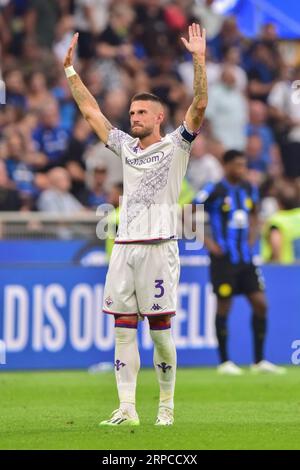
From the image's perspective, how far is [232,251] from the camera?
16.8m

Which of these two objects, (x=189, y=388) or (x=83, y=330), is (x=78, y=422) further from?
(x=83, y=330)

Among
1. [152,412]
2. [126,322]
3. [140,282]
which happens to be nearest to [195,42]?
[140,282]

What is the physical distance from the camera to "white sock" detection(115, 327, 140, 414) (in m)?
10.1

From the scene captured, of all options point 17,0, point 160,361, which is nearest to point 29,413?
point 160,361

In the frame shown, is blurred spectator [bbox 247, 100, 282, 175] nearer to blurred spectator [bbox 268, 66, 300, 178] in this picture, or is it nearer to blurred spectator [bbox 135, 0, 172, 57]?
blurred spectator [bbox 268, 66, 300, 178]

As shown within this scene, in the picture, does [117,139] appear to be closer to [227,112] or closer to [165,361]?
[165,361]

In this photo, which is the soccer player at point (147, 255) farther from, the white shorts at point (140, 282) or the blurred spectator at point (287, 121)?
the blurred spectator at point (287, 121)

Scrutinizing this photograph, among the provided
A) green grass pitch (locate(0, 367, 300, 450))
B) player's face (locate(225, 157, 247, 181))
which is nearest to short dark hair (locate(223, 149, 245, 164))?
player's face (locate(225, 157, 247, 181))

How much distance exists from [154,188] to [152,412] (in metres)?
2.28

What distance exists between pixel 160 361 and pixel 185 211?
6.73 meters

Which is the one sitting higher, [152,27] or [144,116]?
[152,27]

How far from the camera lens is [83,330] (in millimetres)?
16938

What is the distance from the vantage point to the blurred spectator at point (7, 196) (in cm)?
1805

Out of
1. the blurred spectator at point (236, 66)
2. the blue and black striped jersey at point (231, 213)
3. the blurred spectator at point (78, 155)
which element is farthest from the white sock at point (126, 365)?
the blurred spectator at point (236, 66)
